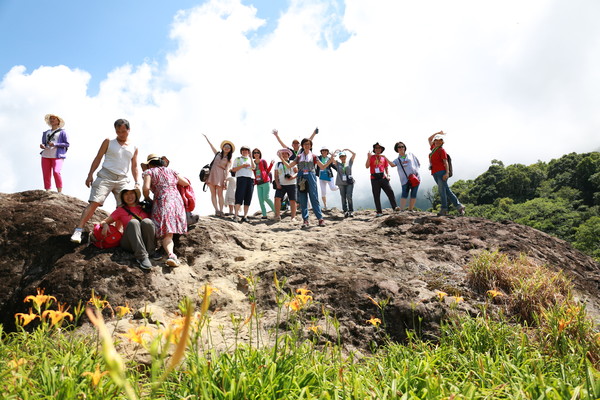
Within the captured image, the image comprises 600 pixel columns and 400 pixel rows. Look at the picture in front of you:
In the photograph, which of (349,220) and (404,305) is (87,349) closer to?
(404,305)

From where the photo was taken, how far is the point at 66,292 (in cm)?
422

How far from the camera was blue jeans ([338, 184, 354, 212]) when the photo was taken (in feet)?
33.7

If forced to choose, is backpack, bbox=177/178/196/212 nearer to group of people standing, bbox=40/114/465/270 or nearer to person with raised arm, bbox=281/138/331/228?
group of people standing, bbox=40/114/465/270

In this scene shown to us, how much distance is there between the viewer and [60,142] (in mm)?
6777

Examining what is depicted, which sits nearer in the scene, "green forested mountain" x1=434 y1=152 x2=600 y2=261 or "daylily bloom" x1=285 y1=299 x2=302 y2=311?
"daylily bloom" x1=285 y1=299 x2=302 y2=311

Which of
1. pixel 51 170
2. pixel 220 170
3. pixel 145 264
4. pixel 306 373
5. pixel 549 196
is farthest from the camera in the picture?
pixel 549 196

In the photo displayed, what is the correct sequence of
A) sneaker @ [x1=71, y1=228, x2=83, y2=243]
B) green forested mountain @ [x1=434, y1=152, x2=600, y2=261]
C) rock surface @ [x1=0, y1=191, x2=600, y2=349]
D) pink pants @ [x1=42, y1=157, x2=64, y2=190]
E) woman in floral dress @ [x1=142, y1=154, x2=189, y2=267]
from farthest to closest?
green forested mountain @ [x1=434, y1=152, x2=600, y2=261] → pink pants @ [x1=42, y1=157, x2=64, y2=190] → woman in floral dress @ [x1=142, y1=154, x2=189, y2=267] → sneaker @ [x1=71, y1=228, x2=83, y2=243] → rock surface @ [x1=0, y1=191, x2=600, y2=349]

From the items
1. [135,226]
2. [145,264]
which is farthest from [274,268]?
[135,226]

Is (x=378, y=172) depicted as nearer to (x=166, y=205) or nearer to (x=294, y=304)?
(x=166, y=205)

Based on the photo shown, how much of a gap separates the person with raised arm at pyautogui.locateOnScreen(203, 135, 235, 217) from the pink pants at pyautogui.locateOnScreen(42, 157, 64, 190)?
3110 mm

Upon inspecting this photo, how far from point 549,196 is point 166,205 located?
148ft

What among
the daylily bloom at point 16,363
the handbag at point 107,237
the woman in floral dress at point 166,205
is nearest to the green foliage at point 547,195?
the woman in floral dress at point 166,205

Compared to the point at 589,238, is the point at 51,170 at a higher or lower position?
higher

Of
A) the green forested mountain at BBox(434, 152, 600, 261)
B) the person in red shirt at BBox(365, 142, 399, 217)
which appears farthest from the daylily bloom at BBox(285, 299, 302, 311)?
the green forested mountain at BBox(434, 152, 600, 261)
